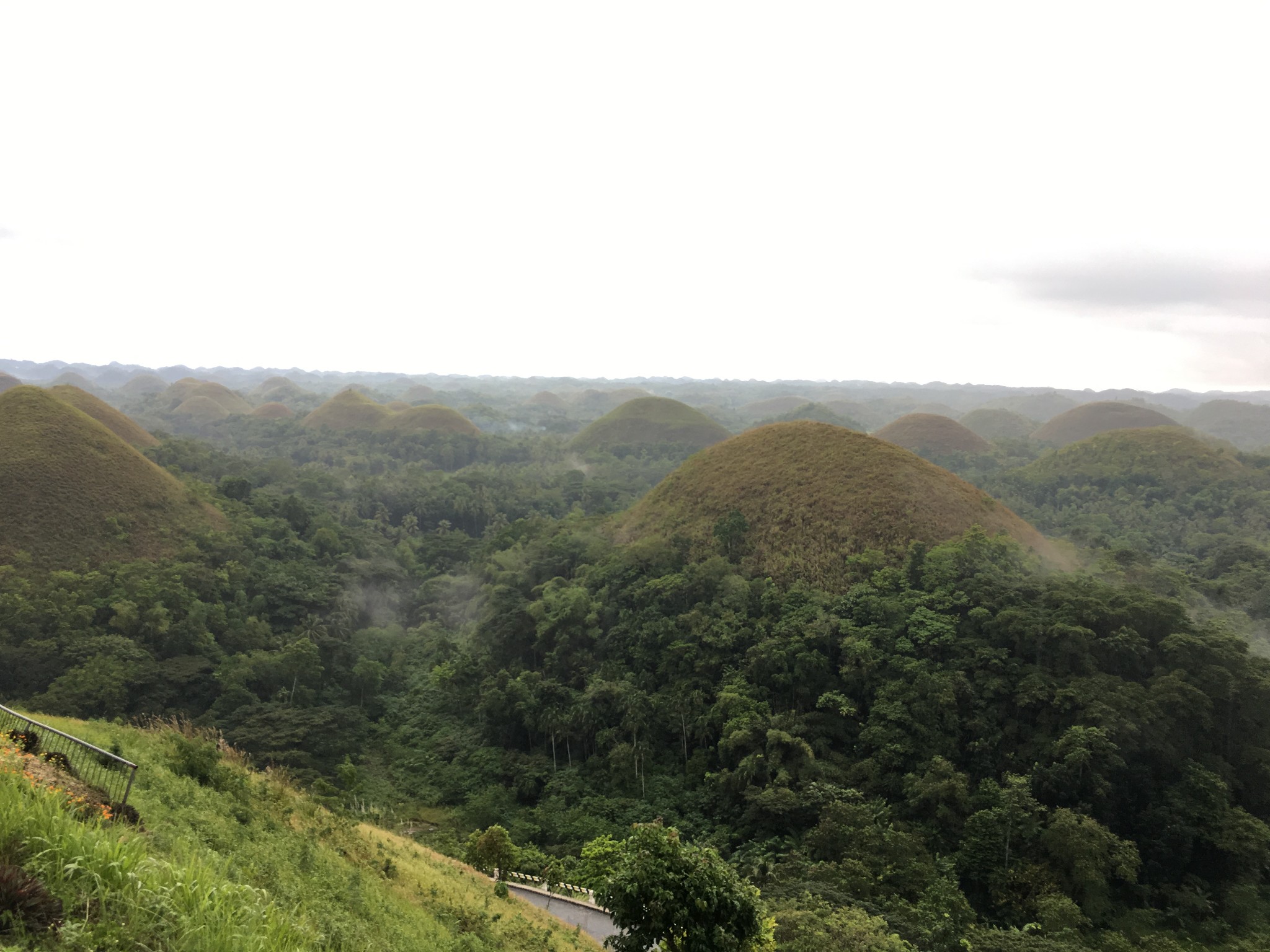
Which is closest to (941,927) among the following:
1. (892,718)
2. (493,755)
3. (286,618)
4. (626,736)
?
(892,718)

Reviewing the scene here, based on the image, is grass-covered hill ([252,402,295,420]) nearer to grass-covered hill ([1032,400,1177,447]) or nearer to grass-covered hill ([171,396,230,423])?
grass-covered hill ([171,396,230,423])

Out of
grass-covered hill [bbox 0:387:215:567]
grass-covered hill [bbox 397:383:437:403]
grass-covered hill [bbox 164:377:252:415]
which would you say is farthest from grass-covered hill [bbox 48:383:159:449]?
grass-covered hill [bbox 397:383:437:403]

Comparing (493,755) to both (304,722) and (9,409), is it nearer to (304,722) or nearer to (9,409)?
(304,722)

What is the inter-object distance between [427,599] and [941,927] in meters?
25.4

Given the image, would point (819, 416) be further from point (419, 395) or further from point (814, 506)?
point (419, 395)

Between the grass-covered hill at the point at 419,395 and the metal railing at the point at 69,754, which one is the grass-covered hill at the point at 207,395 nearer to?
the grass-covered hill at the point at 419,395

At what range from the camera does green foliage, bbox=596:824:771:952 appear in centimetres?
672

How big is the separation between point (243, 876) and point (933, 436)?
6653cm

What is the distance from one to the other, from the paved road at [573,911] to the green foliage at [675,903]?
4076 millimetres

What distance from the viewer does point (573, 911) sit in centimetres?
1121

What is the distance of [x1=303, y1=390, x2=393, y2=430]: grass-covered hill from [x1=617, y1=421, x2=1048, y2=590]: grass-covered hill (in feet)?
167

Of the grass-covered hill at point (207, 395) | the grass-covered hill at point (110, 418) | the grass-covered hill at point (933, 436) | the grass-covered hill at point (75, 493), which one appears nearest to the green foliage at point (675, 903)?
the grass-covered hill at point (75, 493)

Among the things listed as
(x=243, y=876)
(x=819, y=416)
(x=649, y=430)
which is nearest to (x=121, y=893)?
(x=243, y=876)

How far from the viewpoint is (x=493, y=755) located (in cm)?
1809
